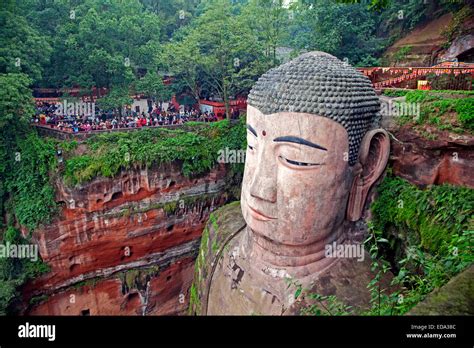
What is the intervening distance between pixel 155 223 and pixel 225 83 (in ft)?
23.2

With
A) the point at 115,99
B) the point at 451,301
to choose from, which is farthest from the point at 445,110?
the point at 115,99

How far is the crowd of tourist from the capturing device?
15.7 metres

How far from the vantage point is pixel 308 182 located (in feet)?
19.7

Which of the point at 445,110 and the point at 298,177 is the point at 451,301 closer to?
the point at 298,177

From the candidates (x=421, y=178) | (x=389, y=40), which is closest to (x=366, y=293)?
(x=421, y=178)

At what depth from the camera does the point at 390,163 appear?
6902 millimetres

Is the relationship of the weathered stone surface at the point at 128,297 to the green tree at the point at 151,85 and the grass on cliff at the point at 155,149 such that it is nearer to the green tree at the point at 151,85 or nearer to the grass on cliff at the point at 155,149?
the grass on cliff at the point at 155,149

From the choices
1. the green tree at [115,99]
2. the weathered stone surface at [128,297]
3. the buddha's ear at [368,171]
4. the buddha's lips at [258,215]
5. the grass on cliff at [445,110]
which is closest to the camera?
the grass on cliff at [445,110]

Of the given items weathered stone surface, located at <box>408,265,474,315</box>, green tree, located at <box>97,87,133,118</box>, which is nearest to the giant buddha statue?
weathered stone surface, located at <box>408,265,474,315</box>

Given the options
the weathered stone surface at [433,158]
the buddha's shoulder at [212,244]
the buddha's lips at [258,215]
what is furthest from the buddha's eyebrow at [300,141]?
the buddha's shoulder at [212,244]

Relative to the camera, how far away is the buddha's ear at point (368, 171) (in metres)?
6.59

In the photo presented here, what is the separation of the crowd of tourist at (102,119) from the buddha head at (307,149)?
10.6 m

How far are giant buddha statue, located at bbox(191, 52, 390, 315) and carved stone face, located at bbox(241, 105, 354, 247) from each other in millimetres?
16
